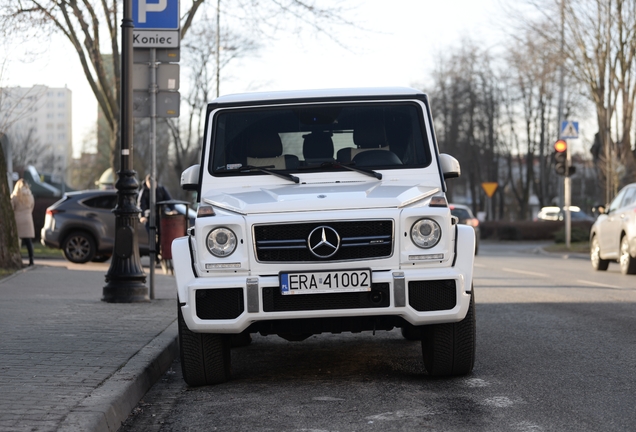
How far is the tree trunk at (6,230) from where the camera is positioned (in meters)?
16.4

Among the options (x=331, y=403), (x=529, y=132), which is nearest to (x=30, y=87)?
(x=331, y=403)

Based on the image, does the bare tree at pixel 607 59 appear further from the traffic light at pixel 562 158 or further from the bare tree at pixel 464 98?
the bare tree at pixel 464 98

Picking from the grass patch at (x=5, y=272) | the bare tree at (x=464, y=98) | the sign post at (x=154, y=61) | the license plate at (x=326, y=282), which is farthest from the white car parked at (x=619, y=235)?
the bare tree at (x=464, y=98)

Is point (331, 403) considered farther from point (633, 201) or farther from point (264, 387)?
point (633, 201)

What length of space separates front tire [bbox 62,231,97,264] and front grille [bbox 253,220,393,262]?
52.3 feet

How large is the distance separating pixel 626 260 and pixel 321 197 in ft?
41.6

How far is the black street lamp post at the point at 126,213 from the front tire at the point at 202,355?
17.7ft

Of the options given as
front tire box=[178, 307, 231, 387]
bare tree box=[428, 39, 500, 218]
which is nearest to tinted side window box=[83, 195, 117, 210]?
front tire box=[178, 307, 231, 387]

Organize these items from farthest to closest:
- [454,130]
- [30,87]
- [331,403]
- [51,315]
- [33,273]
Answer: [454,130], [30,87], [33,273], [51,315], [331,403]

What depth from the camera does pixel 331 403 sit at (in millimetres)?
5977

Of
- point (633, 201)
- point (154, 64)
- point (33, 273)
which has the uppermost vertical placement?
point (154, 64)

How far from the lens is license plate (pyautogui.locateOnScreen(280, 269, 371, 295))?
20.5 feet

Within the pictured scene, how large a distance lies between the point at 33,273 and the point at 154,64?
238 inches

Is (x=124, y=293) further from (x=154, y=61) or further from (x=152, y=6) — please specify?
(x=152, y=6)
